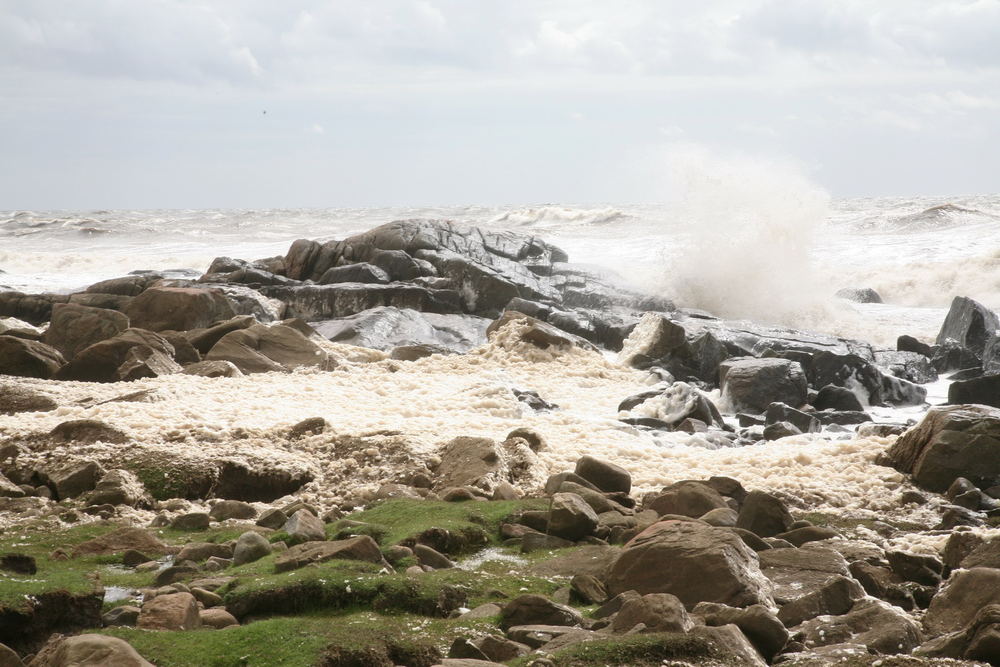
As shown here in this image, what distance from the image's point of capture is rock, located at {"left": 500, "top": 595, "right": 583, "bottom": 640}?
159 inches

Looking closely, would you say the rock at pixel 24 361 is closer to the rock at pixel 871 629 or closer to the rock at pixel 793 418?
the rock at pixel 793 418

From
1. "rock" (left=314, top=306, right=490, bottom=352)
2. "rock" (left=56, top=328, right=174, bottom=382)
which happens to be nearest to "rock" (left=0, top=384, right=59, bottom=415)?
"rock" (left=56, top=328, right=174, bottom=382)

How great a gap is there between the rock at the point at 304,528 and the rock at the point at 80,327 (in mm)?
7383

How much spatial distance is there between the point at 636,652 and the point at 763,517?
8.52 feet

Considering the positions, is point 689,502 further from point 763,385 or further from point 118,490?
point 763,385

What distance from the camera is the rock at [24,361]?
10383mm

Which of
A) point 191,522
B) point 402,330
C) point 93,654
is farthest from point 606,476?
point 402,330

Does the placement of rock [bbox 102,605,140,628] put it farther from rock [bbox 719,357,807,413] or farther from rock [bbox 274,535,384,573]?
rock [bbox 719,357,807,413]

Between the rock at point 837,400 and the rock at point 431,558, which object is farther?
the rock at point 837,400

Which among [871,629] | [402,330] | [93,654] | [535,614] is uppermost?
[93,654]

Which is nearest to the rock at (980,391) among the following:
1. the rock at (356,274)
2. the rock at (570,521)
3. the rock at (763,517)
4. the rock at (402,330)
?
the rock at (763,517)

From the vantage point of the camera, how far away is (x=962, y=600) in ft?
14.0

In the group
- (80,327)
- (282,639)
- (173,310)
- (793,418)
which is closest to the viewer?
(282,639)

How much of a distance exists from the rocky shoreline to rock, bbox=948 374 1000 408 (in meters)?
0.03
